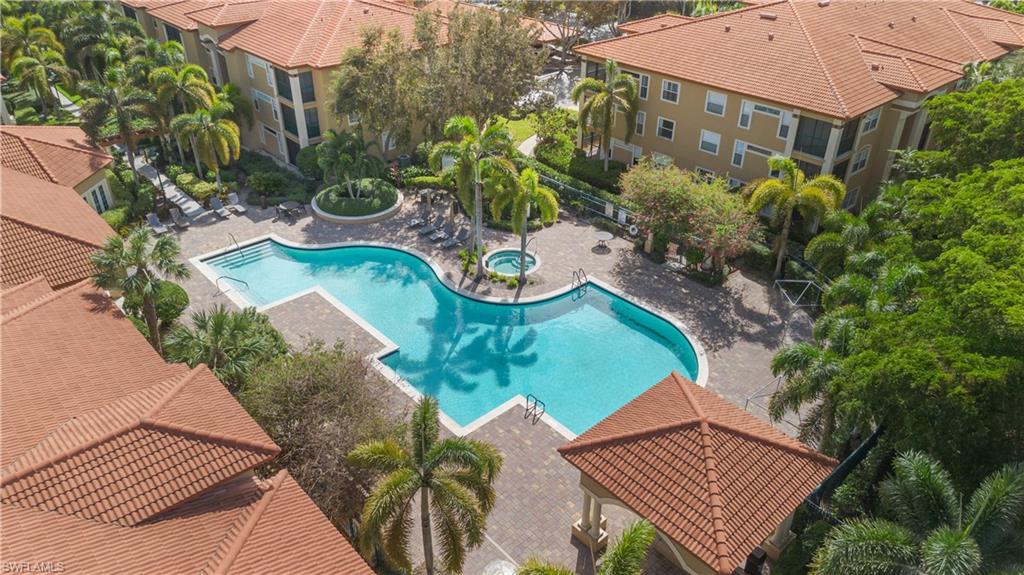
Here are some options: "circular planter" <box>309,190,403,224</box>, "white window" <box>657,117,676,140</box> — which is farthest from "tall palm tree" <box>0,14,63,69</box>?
"white window" <box>657,117,676,140</box>

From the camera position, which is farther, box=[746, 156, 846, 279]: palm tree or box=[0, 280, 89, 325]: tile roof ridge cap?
box=[746, 156, 846, 279]: palm tree

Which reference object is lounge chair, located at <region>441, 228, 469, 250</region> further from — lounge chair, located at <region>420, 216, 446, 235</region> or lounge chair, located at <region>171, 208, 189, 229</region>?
lounge chair, located at <region>171, 208, 189, 229</region>

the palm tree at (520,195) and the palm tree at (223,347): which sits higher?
the palm tree at (520,195)

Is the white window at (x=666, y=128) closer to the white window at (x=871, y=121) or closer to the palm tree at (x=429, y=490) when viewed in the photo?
the white window at (x=871, y=121)

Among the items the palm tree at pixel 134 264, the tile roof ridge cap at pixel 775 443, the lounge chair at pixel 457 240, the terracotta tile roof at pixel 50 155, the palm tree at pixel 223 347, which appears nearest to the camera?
the tile roof ridge cap at pixel 775 443

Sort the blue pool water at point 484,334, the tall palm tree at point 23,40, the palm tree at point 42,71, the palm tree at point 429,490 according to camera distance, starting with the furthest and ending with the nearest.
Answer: the tall palm tree at point 23,40
the palm tree at point 42,71
the blue pool water at point 484,334
the palm tree at point 429,490

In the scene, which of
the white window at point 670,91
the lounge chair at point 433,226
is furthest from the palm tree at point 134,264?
the white window at point 670,91
